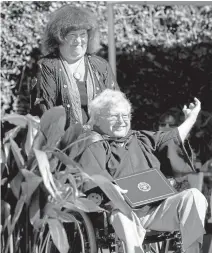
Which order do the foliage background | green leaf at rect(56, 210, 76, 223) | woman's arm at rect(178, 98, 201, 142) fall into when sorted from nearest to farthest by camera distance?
Answer: green leaf at rect(56, 210, 76, 223) < woman's arm at rect(178, 98, 201, 142) < the foliage background

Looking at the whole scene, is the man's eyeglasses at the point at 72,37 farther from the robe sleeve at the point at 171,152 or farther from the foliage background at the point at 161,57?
the foliage background at the point at 161,57

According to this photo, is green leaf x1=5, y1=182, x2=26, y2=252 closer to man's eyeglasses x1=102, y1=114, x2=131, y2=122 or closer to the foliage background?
man's eyeglasses x1=102, y1=114, x2=131, y2=122

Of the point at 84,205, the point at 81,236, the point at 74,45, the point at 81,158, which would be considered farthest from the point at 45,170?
the point at 74,45

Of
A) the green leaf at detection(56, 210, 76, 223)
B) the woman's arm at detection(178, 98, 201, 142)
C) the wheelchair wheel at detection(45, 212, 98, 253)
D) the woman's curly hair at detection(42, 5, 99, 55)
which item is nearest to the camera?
the green leaf at detection(56, 210, 76, 223)

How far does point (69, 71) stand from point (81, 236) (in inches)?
49.9

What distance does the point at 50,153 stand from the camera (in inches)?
121

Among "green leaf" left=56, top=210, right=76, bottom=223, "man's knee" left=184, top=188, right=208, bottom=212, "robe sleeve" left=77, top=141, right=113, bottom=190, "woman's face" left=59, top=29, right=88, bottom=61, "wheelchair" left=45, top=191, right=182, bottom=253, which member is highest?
"woman's face" left=59, top=29, right=88, bottom=61

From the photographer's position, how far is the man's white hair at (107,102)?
3.85 meters

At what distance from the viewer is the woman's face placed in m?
4.33

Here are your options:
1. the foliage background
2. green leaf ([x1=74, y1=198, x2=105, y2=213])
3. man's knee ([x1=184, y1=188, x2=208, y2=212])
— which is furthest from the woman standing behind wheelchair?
the foliage background

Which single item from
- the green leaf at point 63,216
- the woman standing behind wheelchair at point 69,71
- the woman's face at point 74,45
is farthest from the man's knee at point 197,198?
the woman's face at point 74,45

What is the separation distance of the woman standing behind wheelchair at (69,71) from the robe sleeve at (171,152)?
57 centimetres

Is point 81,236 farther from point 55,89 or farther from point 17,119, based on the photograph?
point 55,89

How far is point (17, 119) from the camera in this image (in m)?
3.13
